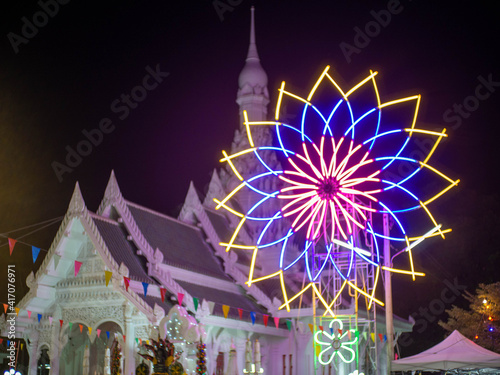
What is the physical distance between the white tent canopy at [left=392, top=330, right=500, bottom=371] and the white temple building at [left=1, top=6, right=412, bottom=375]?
228 centimetres

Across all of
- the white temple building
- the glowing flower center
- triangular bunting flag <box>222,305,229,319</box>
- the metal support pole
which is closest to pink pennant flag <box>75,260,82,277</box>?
the white temple building

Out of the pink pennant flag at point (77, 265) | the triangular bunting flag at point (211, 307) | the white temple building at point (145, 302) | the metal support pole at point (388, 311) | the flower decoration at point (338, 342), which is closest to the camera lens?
the metal support pole at point (388, 311)

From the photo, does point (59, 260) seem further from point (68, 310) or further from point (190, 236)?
point (190, 236)

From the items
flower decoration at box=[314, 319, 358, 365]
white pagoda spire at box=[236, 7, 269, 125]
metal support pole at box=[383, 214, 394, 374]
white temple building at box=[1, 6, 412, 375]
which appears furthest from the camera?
white pagoda spire at box=[236, 7, 269, 125]

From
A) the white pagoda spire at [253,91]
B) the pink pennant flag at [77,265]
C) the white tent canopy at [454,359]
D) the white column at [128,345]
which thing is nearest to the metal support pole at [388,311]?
the white tent canopy at [454,359]

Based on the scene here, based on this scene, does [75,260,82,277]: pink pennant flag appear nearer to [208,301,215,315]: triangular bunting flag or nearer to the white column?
the white column

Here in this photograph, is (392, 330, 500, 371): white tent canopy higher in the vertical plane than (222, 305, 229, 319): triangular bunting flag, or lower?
lower

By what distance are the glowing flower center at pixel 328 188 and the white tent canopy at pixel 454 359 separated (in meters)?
5.99

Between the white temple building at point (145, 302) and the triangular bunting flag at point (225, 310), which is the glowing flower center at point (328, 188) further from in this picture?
the triangular bunting flag at point (225, 310)

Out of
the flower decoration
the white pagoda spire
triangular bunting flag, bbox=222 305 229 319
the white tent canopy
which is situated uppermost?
the white pagoda spire

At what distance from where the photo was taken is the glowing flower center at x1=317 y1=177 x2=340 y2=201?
25.0m

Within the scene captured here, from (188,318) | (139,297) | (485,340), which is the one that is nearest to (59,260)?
(139,297)

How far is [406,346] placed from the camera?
44.4m

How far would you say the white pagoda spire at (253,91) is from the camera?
43.7 metres
